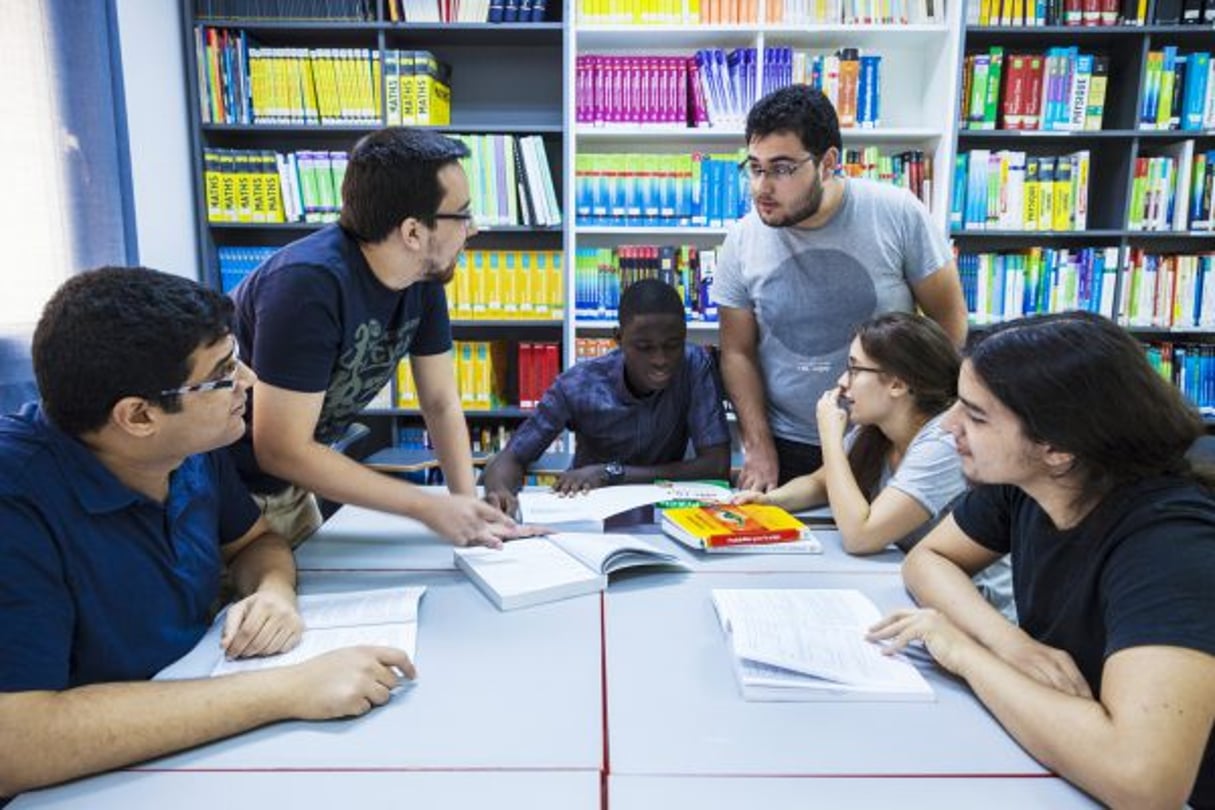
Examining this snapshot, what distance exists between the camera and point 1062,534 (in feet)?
3.67

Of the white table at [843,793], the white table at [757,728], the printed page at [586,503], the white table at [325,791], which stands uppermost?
the white table at [325,791]

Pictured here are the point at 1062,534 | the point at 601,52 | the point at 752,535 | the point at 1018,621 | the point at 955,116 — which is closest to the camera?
the point at 1062,534

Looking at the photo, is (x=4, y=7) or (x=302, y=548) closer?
(x=302, y=548)

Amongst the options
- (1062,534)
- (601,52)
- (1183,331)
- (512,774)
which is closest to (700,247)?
(601,52)

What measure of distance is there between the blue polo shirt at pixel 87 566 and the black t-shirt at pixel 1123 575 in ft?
3.86

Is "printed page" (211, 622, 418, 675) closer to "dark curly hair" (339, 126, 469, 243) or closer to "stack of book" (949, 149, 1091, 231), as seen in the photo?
"dark curly hair" (339, 126, 469, 243)

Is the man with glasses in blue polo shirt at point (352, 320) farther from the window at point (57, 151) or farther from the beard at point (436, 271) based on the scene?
the window at point (57, 151)

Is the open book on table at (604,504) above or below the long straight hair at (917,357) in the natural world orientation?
below

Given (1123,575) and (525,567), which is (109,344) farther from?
(1123,575)

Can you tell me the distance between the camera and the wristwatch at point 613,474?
2.11 meters

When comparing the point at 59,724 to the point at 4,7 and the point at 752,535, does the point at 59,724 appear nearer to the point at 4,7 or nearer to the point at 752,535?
the point at 752,535

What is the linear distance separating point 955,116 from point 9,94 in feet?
10.3

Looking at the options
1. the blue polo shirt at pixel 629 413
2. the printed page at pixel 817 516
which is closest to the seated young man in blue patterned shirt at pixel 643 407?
the blue polo shirt at pixel 629 413

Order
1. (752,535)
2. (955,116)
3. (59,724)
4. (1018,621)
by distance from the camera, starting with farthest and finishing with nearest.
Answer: (955,116) → (752,535) → (1018,621) → (59,724)
